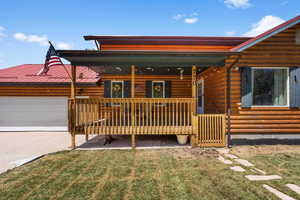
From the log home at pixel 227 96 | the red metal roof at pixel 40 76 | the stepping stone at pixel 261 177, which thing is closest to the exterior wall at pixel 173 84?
the red metal roof at pixel 40 76

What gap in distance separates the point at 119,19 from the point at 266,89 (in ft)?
35.4

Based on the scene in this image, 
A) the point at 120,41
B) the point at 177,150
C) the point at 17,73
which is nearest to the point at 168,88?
the point at 120,41

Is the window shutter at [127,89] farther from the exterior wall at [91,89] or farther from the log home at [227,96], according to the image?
the log home at [227,96]

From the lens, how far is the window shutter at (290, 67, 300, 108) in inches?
205

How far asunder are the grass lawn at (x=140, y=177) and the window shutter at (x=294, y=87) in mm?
1894

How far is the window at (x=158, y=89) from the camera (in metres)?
8.58

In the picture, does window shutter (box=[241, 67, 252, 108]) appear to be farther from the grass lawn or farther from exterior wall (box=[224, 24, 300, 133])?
the grass lawn

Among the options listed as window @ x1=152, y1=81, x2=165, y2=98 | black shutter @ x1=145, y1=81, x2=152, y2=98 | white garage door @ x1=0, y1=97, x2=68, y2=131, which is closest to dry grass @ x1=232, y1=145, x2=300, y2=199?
window @ x1=152, y1=81, x2=165, y2=98

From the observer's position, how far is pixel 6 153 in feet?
15.3

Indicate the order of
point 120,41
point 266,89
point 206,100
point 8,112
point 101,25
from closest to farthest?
point 266,89
point 206,100
point 120,41
point 8,112
point 101,25

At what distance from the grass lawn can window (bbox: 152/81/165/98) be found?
447cm

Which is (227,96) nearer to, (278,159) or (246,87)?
(246,87)

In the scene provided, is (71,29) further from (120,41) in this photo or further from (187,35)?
(187,35)

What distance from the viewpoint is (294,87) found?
5207 mm
